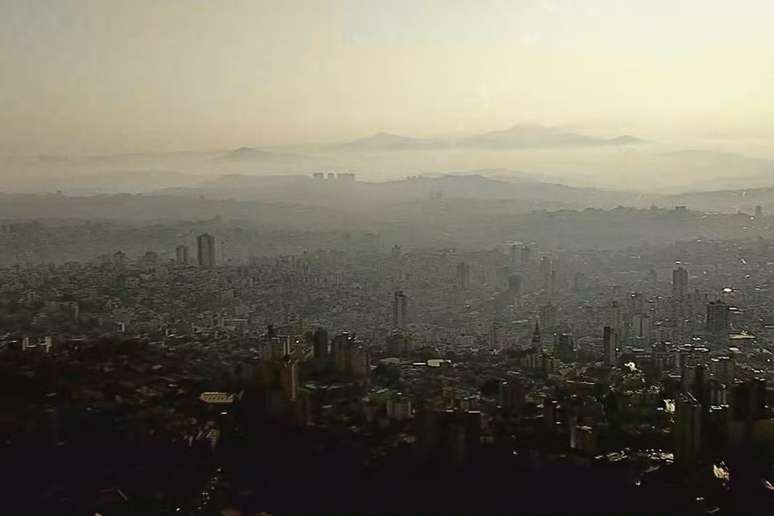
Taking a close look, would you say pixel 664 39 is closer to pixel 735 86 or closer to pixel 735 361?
pixel 735 86

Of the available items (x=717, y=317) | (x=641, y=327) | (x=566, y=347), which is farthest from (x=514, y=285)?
(x=717, y=317)

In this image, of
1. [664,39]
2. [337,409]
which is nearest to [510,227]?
[664,39]

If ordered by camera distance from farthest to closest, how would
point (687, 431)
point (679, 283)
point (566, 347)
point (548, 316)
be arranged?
point (679, 283)
point (548, 316)
point (566, 347)
point (687, 431)

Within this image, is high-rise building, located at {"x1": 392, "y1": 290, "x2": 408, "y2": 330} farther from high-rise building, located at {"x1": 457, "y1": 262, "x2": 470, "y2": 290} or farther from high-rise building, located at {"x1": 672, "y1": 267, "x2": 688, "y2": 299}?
high-rise building, located at {"x1": 672, "y1": 267, "x2": 688, "y2": 299}

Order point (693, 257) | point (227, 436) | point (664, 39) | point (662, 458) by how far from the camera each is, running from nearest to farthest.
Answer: point (662, 458) < point (227, 436) < point (664, 39) < point (693, 257)

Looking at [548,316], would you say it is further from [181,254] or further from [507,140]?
[181,254]

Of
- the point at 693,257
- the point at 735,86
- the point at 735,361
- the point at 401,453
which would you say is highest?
the point at 735,86

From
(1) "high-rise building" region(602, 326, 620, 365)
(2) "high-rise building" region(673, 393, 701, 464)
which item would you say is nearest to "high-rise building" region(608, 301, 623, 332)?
(1) "high-rise building" region(602, 326, 620, 365)
